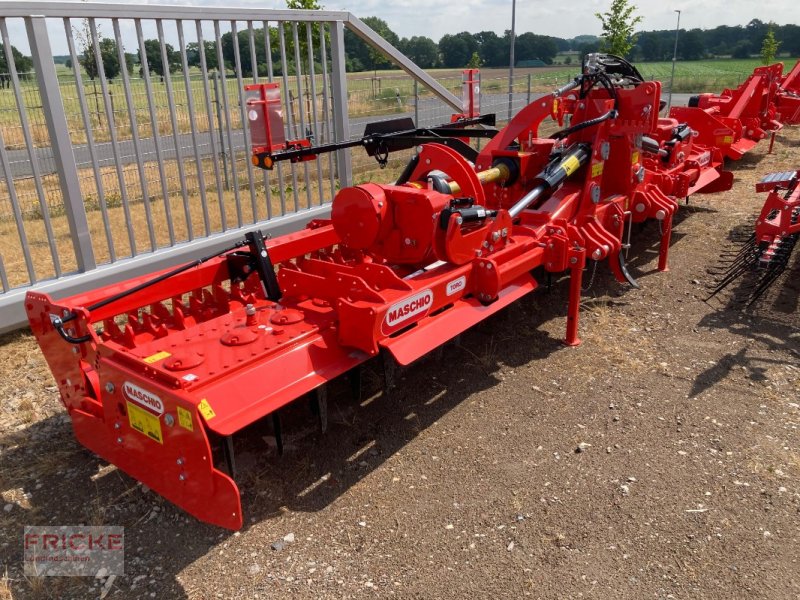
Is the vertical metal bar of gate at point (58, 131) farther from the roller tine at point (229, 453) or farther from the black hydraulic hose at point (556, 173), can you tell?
the black hydraulic hose at point (556, 173)

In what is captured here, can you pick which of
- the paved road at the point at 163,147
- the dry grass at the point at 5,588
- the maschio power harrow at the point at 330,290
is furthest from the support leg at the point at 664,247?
the dry grass at the point at 5,588

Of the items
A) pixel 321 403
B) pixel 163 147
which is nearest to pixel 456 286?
pixel 321 403

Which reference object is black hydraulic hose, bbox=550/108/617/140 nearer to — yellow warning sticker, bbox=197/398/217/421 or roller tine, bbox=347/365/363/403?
roller tine, bbox=347/365/363/403

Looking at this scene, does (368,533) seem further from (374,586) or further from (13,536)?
(13,536)

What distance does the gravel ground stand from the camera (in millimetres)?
2674

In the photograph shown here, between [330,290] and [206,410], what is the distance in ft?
3.52

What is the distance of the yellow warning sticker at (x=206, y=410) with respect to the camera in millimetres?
2482

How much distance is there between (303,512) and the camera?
3049mm

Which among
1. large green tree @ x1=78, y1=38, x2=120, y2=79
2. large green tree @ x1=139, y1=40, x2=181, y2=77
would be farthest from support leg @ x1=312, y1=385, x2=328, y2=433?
large green tree @ x1=78, y1=38, x2=120, y2=79

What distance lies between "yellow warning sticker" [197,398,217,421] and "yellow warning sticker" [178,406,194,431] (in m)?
0.07

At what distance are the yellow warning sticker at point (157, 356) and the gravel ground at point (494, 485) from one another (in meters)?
0.75

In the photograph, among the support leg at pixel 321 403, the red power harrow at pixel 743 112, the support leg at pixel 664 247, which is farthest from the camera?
the red power harrow at pixel 743 112

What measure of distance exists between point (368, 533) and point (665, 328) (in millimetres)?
3022

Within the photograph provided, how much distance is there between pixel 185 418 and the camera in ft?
7.93
